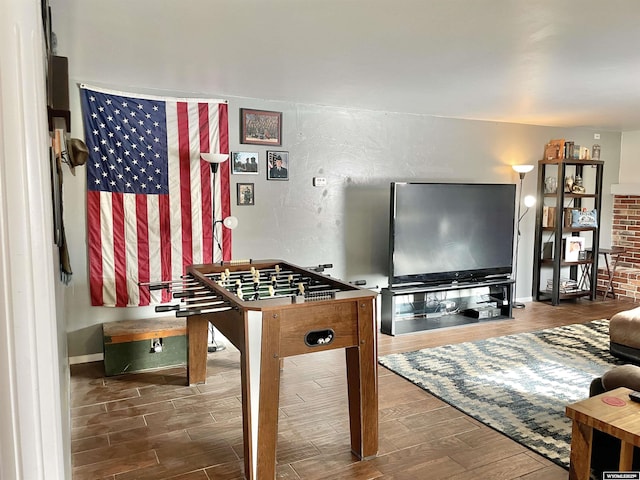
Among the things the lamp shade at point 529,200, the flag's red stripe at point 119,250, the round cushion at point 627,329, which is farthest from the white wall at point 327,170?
the round cushion at point 627,329

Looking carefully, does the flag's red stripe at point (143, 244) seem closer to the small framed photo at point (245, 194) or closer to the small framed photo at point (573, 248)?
the small framed photo at point (245, 194)

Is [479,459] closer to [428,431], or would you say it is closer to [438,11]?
[428,431]

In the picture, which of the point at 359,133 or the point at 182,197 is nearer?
the point at 182,197

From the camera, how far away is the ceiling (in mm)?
2281

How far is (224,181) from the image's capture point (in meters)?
4.35

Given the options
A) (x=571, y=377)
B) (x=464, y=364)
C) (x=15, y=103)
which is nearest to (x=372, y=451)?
(x=464, y=364)

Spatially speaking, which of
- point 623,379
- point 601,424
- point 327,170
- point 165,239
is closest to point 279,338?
point 601,424

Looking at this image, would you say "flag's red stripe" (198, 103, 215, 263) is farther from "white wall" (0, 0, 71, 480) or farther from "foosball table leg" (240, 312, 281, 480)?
"white wall" (0, 0, 71, 480)

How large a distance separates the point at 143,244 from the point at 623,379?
11.2 ft

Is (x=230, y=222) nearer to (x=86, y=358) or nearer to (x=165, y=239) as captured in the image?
(x=165, y=239)

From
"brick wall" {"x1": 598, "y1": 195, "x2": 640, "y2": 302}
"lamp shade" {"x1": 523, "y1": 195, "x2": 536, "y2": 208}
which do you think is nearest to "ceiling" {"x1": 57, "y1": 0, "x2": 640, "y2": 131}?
"lamp shade" {"x1": 523, "y1": 195, "x2": 536, "y2": 208}

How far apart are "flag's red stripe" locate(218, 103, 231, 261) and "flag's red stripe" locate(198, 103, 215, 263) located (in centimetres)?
11

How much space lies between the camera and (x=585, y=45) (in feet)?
9.14

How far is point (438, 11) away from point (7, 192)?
7.05 ft
